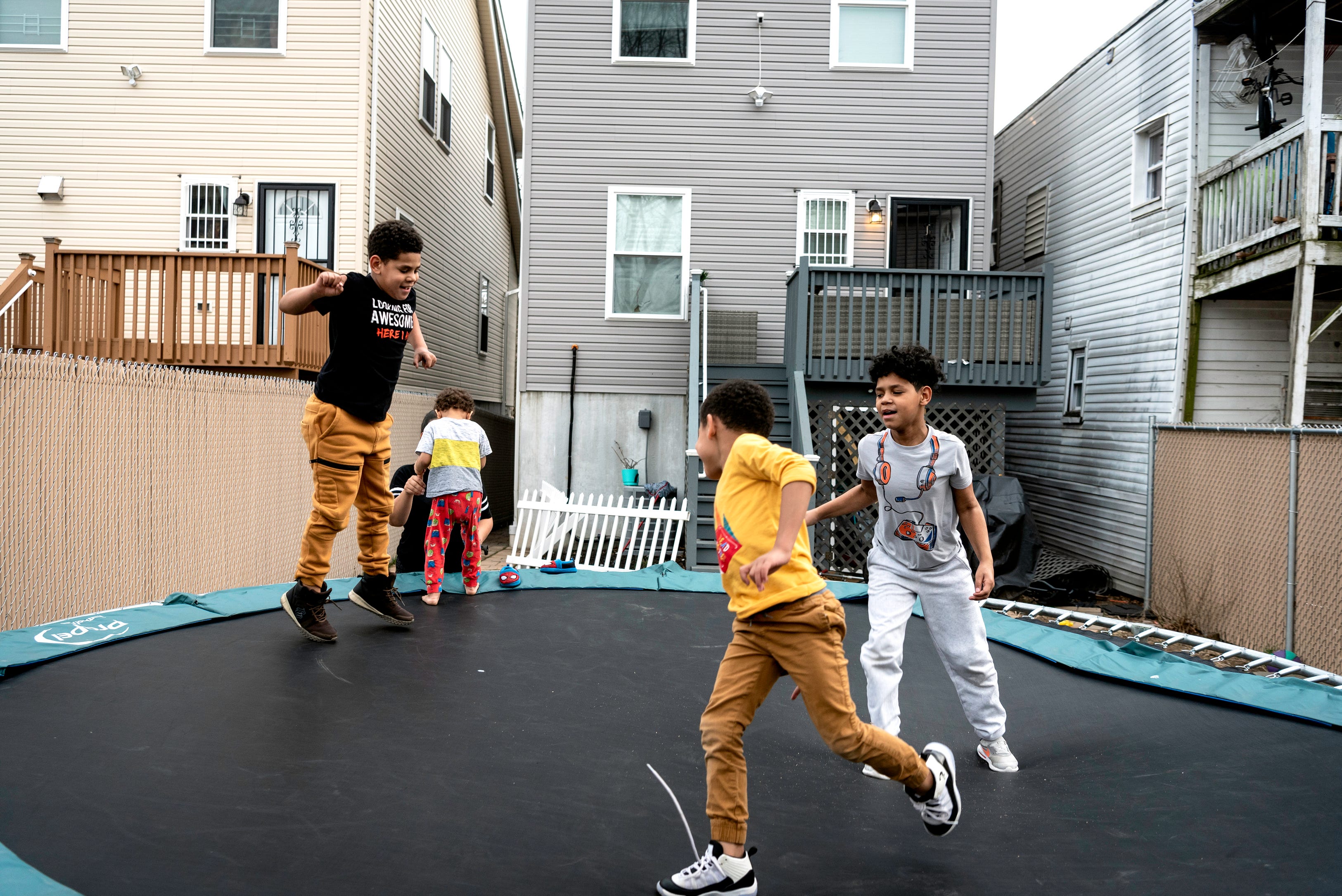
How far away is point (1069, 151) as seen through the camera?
33.8 ft

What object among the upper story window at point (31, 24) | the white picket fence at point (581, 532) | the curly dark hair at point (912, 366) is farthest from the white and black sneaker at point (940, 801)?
the upper story window at point (31, 24)

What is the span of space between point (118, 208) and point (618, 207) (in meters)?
5.02

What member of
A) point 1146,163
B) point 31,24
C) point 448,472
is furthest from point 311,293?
point 31,24

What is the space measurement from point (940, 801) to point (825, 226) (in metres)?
7.88

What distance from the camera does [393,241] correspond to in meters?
→ 3.51

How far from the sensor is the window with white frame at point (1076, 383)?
9.65 m

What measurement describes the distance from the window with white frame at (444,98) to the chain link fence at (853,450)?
665 centimetres

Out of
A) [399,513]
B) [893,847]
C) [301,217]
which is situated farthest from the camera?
[301,217]

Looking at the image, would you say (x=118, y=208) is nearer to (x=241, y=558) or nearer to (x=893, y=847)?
(x=241, y=558)

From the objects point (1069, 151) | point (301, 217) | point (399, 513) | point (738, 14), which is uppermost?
point (738, 14)

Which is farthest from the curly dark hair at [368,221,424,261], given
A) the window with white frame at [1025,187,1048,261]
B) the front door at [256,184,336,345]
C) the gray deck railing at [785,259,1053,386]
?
the window with white frame at [1025,187,1048,261]

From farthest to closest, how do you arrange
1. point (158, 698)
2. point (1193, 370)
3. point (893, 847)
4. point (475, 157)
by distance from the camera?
1. point (475, 157)
2. point (1193, 370)
3. point (158, 698)
4. point (893, 847)

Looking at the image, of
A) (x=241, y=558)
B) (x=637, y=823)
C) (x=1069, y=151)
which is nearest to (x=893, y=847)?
(x=637, y=823)

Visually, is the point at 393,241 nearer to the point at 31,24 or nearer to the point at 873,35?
the point at 873,35
